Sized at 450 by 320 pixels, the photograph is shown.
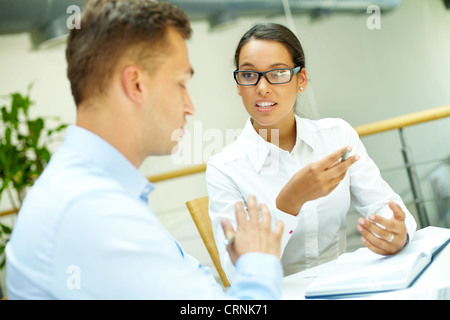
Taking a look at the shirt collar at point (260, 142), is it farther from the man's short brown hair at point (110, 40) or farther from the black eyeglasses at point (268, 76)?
the man's short brown hair at point (110, 40)

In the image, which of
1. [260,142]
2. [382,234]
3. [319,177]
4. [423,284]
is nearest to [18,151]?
[260,142]

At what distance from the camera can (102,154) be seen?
716 millimetres

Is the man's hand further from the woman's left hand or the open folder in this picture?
the woman's left hand

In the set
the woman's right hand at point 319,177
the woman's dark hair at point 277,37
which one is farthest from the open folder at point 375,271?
the woman's dark hair at point 277,37

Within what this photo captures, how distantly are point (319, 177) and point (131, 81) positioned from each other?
50cm

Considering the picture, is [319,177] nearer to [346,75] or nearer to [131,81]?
[131,81]

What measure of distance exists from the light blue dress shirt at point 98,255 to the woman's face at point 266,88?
747mm

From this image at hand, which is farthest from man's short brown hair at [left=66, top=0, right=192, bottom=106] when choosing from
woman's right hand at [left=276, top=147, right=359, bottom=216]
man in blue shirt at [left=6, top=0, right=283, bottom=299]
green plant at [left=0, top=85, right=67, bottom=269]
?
green plant at [left=0, top=85, right=67, bottom=269]

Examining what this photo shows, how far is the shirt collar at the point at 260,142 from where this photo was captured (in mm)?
1377

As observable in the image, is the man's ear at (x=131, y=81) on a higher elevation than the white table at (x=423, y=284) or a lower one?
higher

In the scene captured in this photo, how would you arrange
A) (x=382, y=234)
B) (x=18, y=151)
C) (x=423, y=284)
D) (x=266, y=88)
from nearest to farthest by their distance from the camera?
(x=423, y=284), (x=382, y=234), (x=266, y=88), (x=18, y=151)

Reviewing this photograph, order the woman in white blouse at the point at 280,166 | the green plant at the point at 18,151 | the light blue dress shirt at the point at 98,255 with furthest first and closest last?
the green plant at the point at 18,151, the woman in white blouse at the point at 280,166, the light blue dress shirt at the point at 98,255

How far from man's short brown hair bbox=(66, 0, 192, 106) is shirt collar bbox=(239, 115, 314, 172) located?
66cm
